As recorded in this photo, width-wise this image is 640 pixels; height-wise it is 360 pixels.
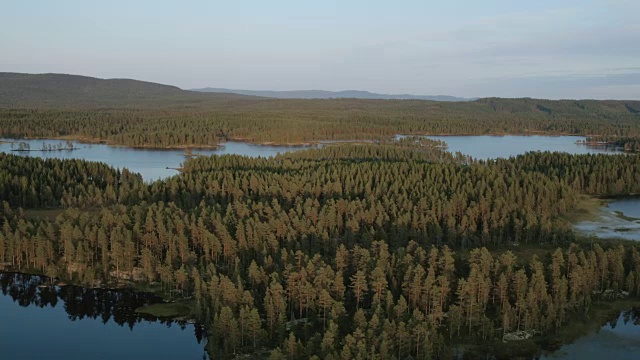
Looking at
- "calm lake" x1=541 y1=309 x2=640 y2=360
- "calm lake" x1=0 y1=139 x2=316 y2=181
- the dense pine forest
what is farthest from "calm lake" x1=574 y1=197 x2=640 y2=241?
"calm lake" x1=0 y1=139 x2=316 y2=181

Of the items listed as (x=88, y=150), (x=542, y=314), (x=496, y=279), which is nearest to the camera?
(x=542, y=314)

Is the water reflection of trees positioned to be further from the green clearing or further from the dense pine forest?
the green clearing

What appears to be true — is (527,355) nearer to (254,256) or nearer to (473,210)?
(254,256)

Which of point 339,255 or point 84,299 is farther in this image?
point 84,299

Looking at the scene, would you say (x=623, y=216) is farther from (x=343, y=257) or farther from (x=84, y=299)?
(x=84, y=299)

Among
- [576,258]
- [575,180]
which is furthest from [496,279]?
[575,180]

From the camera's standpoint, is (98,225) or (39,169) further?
(39,169)

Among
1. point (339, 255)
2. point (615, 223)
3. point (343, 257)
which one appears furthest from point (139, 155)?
point (339, 255)
